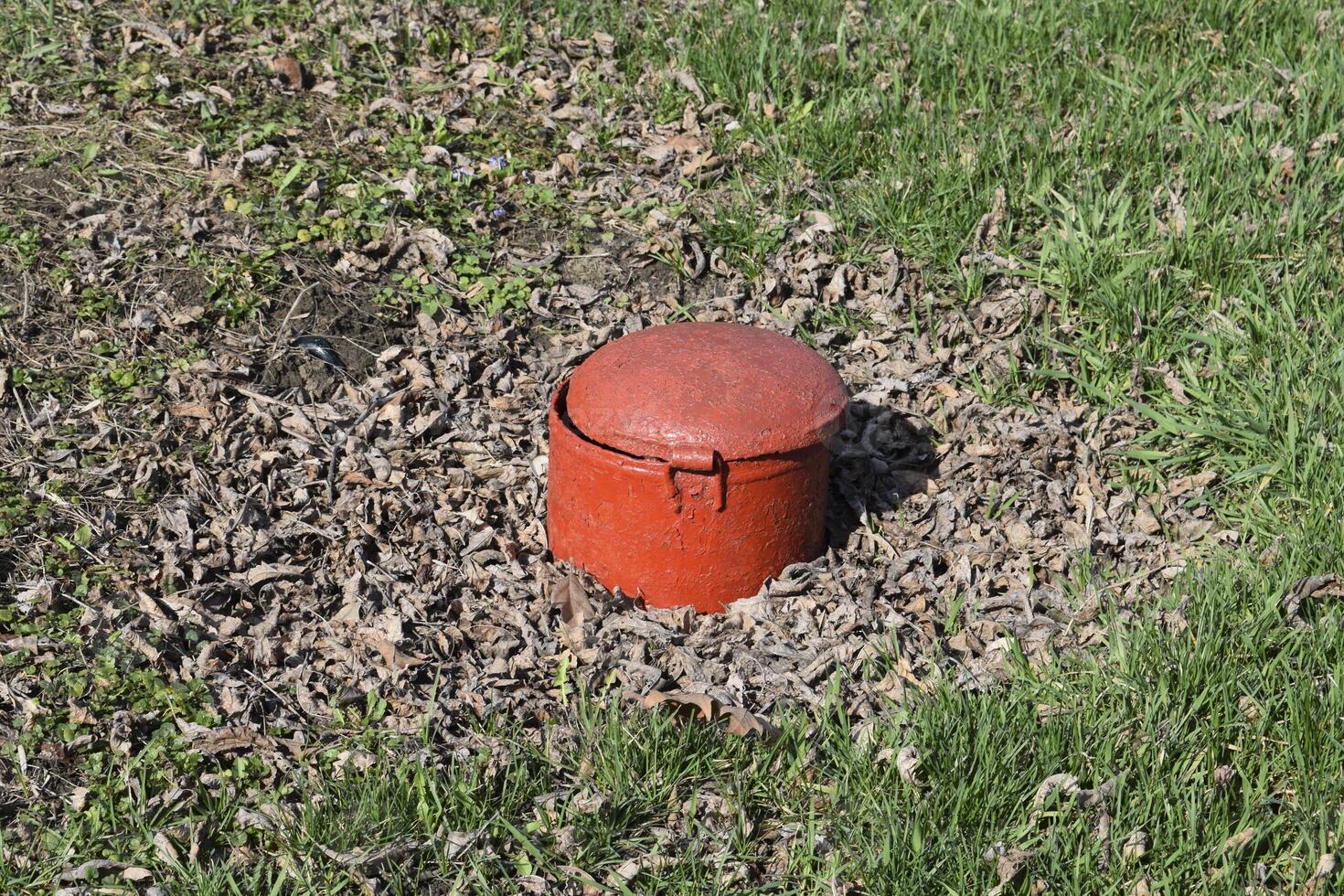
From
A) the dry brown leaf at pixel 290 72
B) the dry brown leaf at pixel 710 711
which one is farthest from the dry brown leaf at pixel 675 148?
the dry brown leaf at pixel 710 711

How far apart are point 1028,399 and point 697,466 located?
157cm

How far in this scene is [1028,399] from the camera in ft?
14.8

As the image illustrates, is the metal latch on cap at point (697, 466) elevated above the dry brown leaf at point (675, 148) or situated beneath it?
situated beneath

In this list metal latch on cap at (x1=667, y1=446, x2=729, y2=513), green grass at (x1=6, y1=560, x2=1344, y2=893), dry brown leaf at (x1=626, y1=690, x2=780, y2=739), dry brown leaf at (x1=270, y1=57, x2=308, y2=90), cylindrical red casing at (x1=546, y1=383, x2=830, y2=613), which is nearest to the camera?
green grass at (x1=6, y1=560, x2=1344, y2=893)

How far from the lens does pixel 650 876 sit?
2898 millimetres

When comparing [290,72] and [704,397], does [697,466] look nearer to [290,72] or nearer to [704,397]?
[704,397]

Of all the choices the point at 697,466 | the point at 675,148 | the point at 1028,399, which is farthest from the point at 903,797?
the point at 675,148

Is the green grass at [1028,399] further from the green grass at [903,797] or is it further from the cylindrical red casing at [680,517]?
the cylindrical red casing at [680,517]

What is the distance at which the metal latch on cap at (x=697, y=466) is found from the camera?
136 inches

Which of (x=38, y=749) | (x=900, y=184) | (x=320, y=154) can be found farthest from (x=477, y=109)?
(x=38, y=749)

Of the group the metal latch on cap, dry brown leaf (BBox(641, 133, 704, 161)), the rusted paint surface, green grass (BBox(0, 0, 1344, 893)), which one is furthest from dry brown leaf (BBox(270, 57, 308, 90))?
the metal latch on cap

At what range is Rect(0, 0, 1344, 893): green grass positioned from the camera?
288 centimetres

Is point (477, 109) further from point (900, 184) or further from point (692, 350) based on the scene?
point (692, 350)

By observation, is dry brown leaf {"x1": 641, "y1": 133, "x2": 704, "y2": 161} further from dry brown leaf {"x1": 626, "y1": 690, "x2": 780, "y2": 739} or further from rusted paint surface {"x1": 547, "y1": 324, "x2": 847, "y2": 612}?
dry brown leaf {"x1": 626, "y1": 690, "x2": 780, "y2": 739}
